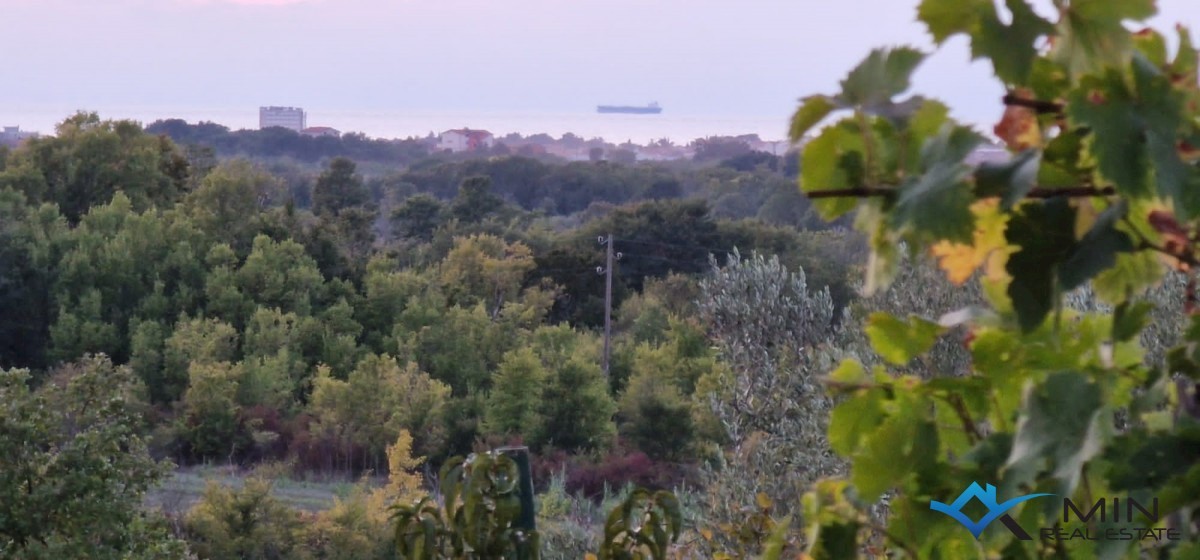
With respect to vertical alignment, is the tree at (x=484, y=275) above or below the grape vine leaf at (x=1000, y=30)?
below

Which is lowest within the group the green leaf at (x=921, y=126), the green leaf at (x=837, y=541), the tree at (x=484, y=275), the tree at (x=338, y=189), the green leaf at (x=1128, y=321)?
the tree at (x=484, y=275)

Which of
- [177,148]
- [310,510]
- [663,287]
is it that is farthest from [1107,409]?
[177,148]

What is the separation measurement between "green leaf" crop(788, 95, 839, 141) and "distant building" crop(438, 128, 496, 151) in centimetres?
4633

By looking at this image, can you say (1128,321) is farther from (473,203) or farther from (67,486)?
(473,203)

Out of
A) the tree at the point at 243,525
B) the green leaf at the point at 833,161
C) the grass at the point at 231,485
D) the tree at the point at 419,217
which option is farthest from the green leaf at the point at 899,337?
the tree at the point at 419,217

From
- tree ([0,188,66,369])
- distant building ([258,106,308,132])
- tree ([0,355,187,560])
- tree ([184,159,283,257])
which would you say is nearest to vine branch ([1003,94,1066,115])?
tree ([0,355,187,560])

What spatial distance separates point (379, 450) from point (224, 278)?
20.3 feet

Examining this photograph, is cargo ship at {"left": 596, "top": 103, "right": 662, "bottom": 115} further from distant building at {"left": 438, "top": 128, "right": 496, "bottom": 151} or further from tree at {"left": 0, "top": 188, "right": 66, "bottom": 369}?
tree at {"left": 0, "top": 188, "right": 66, "bottom": 369}

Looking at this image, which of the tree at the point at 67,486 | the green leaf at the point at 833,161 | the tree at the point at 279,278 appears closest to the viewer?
the green leaf at the point at 833,161

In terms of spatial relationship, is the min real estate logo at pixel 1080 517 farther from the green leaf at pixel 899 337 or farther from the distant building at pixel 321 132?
the distant building at pixel 321 132

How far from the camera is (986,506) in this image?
0.59 metres

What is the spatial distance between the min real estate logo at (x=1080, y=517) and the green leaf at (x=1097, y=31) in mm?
197

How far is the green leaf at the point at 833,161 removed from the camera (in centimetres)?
60

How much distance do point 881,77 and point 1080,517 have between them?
0.75ft
